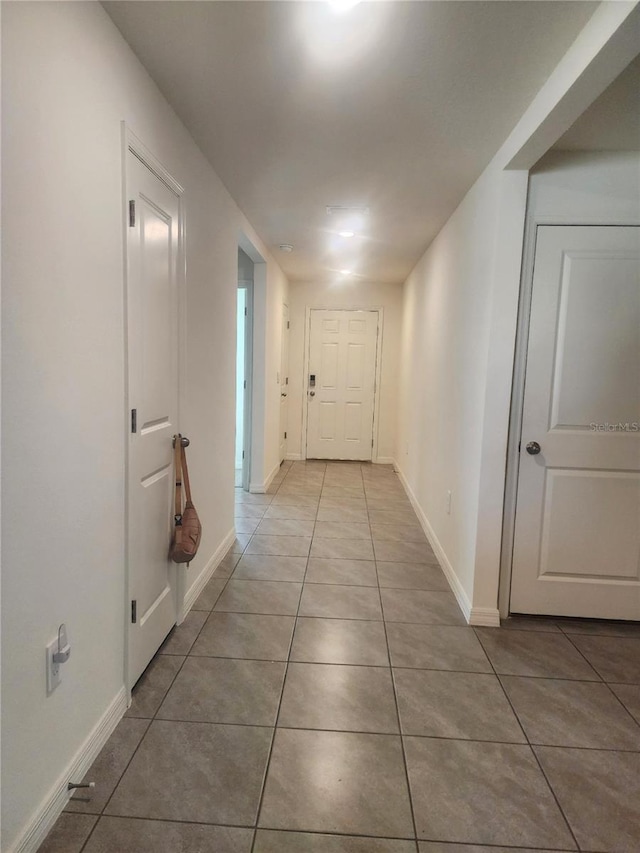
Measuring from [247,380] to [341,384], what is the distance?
1713mm

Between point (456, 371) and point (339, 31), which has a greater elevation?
point (339, 31)

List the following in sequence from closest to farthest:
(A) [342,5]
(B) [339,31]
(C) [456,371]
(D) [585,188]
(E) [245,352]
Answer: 1. (A) [342,5]
2. (B) [339,31]
3. (D) [585,188]
4. (C) [456,371]
5. (E) [245,352]

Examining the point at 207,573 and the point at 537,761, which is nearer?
the point at 537,761

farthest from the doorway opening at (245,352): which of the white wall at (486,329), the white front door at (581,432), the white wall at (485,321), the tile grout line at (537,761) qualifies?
Result: the tile grout line at (537,761)

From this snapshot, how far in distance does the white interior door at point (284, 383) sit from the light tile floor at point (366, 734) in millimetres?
3127

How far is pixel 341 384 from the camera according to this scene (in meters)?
5.96

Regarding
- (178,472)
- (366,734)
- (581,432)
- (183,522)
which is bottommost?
(366,734)

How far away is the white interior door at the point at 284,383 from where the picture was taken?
5465 mm

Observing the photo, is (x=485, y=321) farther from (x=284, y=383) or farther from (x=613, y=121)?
(x=284, y=383)

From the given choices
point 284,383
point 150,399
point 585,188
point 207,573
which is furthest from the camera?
point 284,383

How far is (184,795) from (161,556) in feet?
2.80

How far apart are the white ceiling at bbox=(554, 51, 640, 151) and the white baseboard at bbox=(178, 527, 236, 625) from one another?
2.72 metres

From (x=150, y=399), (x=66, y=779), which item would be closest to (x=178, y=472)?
(x=150, y=399)

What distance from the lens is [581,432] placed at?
2.23 m
